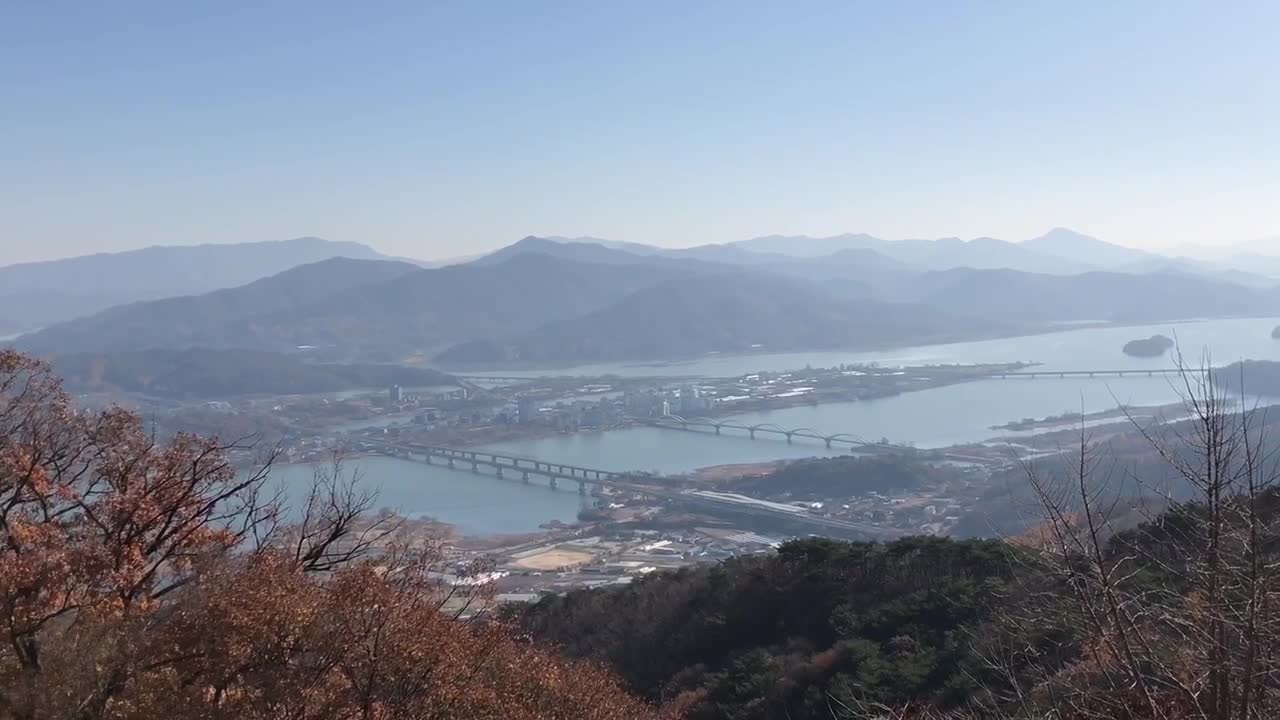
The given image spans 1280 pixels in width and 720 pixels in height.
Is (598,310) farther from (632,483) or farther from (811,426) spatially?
(632,483)

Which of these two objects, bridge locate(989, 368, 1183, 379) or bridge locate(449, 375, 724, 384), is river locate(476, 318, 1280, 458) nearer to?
bridge locate(989, 368, 1183, 379)

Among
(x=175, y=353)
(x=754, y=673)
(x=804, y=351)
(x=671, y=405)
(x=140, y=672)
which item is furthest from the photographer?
(x=804, y=351)

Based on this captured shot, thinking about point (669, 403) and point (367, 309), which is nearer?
point (669, 403)

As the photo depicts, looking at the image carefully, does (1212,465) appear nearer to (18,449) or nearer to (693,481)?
(18,449)

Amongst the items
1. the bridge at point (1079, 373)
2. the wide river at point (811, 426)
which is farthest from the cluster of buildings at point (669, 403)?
the bridge at point (1079, 373)

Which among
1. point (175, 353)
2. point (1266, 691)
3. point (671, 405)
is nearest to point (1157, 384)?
point (671, 405)

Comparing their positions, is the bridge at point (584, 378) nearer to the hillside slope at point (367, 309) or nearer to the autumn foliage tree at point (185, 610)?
the hillside slope at point (367, 309)

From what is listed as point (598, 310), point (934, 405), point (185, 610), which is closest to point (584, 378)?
point (934, 405)
